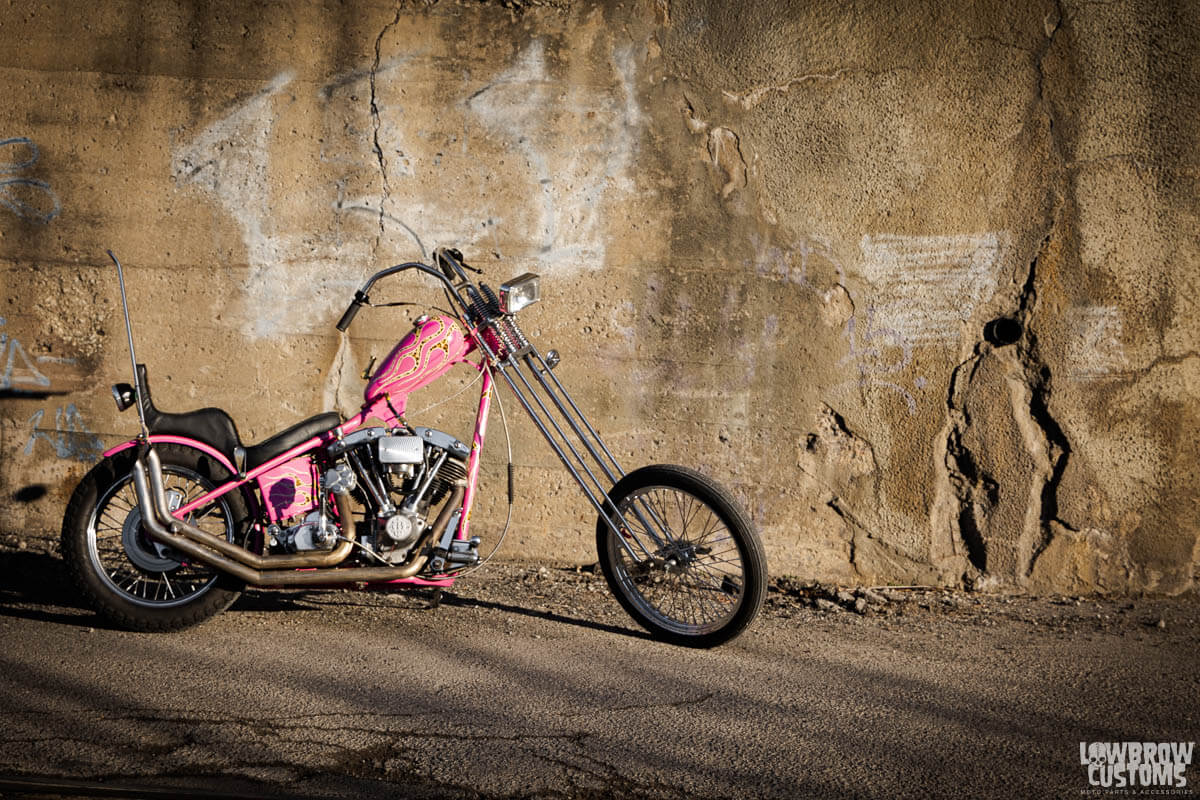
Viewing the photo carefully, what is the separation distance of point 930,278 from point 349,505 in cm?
273

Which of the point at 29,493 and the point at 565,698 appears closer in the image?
the point at 565,698

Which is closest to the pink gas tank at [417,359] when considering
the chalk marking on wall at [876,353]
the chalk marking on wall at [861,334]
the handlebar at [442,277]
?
the handlebar at [442,277]

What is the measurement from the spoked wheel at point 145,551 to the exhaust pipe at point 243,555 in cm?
9

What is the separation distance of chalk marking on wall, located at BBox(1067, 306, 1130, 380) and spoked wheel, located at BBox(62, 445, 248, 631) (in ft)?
11.8

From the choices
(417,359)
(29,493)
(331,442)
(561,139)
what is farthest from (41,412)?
(561,139)

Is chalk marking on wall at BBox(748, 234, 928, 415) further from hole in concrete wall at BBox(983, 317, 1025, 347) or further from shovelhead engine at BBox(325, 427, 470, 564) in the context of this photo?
shovelhead engine at BBox(325, 427, 470, 564)

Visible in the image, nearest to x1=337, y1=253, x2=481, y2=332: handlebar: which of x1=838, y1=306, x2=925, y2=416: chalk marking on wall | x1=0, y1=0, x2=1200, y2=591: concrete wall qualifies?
x1=0, y1=0, x2=1200, y2=591: concrete wall

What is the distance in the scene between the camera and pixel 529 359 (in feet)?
12.7

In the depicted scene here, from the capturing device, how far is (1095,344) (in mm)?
4539

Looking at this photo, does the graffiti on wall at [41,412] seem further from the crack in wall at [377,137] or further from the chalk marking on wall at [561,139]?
the chalk marking on wall at [561,139]

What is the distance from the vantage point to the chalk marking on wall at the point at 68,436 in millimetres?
4906

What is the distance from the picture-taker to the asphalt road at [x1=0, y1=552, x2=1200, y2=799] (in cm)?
274

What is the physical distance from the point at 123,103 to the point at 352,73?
1086 millimetres

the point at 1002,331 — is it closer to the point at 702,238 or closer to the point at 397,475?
the point at 702,238
